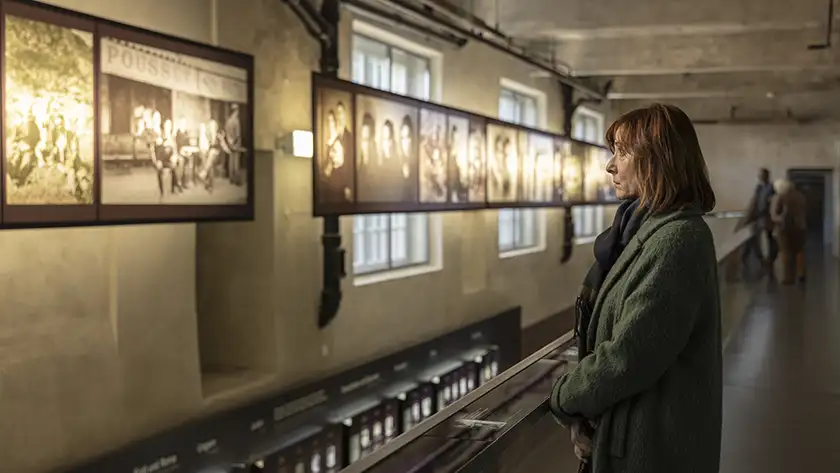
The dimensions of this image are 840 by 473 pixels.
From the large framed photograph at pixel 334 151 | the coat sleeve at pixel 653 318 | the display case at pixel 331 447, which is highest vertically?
the large framed photograph at pixel 334 151

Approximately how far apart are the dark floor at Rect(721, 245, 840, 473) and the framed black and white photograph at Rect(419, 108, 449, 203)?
10.2 ft

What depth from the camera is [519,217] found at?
13.8 m

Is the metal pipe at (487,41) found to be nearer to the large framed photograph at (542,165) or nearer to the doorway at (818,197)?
the large framed photograph at (542,165)

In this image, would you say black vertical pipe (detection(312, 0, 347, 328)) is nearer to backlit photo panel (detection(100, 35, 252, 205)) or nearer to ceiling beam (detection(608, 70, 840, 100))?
backlit photo panel (detection(100, 35, 252, 205))

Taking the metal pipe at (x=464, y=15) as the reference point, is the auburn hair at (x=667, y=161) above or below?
below

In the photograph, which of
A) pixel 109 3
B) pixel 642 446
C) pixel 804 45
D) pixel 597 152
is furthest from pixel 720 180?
pixel 642 446

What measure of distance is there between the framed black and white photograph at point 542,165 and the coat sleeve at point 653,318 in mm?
9500

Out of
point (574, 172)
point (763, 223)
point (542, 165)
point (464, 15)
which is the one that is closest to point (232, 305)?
point (464, 15)

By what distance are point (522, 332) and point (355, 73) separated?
18.0ft

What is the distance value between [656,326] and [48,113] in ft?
11.4

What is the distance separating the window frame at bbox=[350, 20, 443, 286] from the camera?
8648mm

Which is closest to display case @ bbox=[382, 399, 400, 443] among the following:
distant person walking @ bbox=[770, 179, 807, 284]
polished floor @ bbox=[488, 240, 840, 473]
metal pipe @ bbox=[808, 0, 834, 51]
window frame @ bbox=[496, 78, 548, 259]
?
polished floor @ bbox=[488, 240, 840, 473]

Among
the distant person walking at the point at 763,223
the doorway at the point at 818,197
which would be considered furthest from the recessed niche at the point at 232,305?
the doorway at the point at 818,197

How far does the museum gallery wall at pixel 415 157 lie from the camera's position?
712 centimetres
